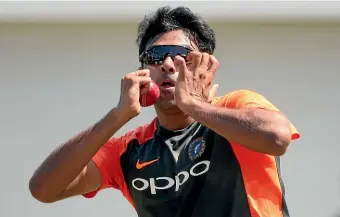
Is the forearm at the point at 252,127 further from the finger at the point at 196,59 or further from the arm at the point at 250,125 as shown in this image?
the finger at the point at 196,59

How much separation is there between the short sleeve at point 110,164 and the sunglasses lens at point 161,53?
1.26 ft

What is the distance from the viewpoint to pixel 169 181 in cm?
294

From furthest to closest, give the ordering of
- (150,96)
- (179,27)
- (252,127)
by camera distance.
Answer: (179,27) < (150,96) < (252,127)

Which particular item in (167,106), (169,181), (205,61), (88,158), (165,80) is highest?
(205,61)

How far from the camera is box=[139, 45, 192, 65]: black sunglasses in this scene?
303 cm

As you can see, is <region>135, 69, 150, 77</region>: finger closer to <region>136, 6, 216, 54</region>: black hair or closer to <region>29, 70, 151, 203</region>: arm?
<region>29, 70, 151, 203</region>: arm

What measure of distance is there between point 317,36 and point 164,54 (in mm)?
2267

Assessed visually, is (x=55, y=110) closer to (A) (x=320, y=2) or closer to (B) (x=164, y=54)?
(A) (x=320, y=2)

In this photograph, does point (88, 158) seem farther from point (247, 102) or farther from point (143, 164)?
point (247, 102)

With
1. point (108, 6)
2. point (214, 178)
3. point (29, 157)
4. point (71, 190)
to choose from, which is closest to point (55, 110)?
point (29, 157)

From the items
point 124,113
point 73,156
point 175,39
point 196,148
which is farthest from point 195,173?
point 175,39

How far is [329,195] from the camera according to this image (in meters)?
4.94

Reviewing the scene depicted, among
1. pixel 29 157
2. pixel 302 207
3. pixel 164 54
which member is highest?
pixel 164 54

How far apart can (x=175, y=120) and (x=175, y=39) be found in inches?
13.3
